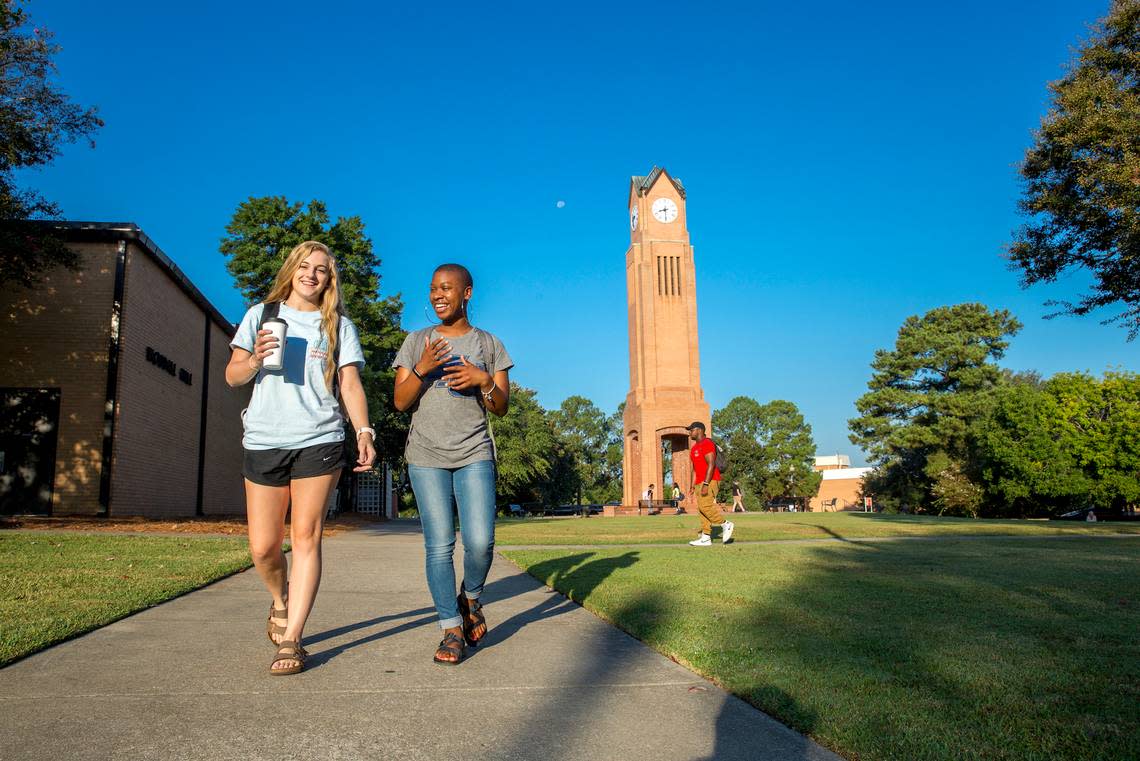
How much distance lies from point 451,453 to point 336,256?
71.6 feet

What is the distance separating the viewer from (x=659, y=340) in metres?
50.9

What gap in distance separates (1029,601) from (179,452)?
24.2m

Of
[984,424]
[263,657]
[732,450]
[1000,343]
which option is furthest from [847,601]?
[732,450]

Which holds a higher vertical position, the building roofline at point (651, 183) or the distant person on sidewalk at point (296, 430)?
the building roofline at point (651, 183)

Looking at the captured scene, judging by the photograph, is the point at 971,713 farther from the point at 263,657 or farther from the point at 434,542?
the point at 263,657

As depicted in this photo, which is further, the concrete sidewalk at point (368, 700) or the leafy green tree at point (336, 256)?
the leafy green tree at point (336, 256)

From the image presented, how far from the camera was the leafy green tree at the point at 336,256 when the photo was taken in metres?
26.0

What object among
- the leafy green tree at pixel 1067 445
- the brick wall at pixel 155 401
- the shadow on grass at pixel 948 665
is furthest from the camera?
the leafy green tree at pixel 1067 445

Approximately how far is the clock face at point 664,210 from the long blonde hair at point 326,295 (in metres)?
50.4

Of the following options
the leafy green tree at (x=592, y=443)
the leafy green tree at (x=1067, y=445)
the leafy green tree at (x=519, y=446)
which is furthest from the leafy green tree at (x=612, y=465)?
the leafy green tree at (x=1067, y=445)

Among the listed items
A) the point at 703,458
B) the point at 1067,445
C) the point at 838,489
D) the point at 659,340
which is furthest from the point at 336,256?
the point at 838,489

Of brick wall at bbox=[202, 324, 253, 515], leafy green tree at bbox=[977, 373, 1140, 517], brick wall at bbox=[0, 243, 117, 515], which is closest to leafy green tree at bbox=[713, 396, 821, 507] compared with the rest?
leafy green tree at bbox=[977, 373, 1140, 517]

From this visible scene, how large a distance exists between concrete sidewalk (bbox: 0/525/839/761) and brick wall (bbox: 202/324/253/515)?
82.0 ft

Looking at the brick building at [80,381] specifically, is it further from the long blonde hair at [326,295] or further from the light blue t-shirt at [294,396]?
the light blue t-shirt at [294,396]
